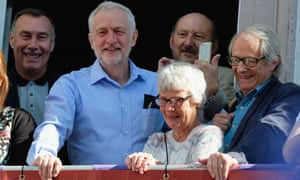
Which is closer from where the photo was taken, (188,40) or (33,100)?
(33,100)

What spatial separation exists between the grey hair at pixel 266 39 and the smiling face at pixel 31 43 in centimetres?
123

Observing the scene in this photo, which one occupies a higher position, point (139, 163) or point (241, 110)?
point (241, 110)

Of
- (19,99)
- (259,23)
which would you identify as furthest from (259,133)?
(19,99)

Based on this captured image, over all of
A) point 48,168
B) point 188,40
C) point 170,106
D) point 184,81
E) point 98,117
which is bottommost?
point 48,168

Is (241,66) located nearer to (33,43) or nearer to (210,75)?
(210,75)

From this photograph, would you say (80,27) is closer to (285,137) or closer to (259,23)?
(259,23)

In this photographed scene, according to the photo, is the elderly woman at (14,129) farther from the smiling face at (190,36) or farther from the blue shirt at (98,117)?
the smiling face at (190,36)

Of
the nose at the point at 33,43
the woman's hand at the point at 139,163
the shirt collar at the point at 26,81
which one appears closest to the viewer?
the woman's hand at the point at 139,163

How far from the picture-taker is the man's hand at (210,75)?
17.5 ft

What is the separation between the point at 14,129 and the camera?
5156 millimetres

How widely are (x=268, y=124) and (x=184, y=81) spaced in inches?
17.7

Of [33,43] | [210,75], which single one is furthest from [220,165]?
[33,43]

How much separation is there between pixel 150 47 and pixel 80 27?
0.51 metres

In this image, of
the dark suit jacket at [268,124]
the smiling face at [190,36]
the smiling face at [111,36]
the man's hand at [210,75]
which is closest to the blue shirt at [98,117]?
the smiling face at [111,36]
